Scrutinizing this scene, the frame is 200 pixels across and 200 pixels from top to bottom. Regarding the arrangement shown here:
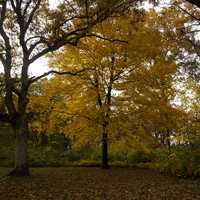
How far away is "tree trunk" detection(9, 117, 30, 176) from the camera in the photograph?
60.9 ft

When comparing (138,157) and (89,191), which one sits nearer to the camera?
(89,191)

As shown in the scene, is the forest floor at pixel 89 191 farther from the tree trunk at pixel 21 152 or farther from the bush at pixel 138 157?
the bush at pixel 138 157

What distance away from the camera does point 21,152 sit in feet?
62.6

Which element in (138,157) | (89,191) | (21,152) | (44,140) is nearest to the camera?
(89,191)

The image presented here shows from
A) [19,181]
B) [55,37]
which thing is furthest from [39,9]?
[19,181]

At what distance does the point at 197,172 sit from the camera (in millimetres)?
18188

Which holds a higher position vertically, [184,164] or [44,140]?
[44,140]

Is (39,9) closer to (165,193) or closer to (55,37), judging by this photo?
(55,37)

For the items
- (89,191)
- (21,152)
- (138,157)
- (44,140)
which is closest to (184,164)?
(89,191)

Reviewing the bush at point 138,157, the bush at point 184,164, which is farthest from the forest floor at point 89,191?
the bush at point 138,157

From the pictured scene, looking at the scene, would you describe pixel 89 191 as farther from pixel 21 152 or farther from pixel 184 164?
pixel 184 164

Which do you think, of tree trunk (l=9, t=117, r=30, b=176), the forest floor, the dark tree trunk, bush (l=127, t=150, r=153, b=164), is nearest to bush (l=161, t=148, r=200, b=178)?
the forest floor

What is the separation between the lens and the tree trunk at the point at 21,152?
60.9 feet

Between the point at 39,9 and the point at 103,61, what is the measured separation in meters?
5.01
